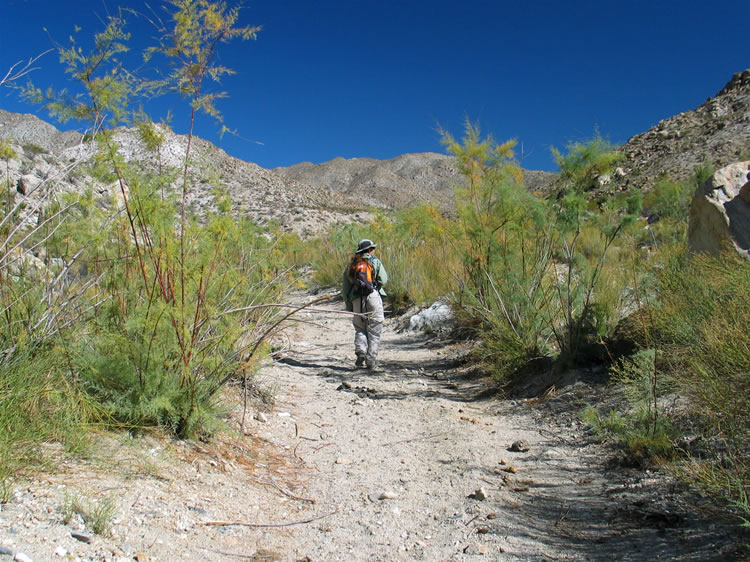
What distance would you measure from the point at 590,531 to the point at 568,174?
3.39 m

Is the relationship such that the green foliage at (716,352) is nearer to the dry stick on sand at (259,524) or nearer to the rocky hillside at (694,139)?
the dry stick on sand at (259,524)

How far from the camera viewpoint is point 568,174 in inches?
207

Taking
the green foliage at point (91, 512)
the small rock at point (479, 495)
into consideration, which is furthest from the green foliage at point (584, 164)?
the green foliage at point (91, 512)

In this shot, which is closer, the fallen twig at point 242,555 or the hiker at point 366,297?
the fallen twig at point 242,555

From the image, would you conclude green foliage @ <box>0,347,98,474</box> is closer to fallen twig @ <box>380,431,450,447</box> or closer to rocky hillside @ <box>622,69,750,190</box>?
fallen twig @ <box>380,431,450,447</box>

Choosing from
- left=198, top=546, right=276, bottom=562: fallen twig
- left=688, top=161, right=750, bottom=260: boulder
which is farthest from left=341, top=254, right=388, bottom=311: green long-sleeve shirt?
left=198, top=546, right=276, bottom=562: fallen twig

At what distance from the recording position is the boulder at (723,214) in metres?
5.41

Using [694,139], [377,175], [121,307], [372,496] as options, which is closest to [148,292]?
[121,307]

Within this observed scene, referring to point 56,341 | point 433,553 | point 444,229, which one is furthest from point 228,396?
point 444,229

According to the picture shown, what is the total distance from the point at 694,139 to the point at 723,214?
705 inches

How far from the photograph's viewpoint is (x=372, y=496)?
335 centimetres

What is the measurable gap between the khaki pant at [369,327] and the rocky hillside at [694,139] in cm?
1258

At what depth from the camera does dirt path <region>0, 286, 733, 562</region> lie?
243cm

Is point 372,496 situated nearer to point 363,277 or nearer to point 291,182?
point 363,277
